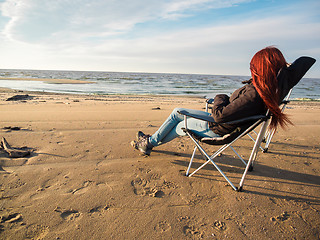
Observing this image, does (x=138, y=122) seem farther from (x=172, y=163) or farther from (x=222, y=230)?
→ (x=222, y=230)

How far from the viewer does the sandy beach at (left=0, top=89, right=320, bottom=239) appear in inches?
70.4

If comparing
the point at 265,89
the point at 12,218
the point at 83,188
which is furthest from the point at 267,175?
the point at 12,218

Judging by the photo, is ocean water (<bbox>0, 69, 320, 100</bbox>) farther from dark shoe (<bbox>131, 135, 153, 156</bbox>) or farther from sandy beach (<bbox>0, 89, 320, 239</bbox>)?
dark shoe (<bbox>131, 135, 153, 156</bbox>)

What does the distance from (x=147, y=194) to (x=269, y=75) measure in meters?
1.78

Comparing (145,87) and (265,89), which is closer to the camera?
(265,89)

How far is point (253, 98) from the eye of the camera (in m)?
2.06

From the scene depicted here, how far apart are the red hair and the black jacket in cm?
7

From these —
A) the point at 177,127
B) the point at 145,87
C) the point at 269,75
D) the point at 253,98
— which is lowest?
the point at 145,87

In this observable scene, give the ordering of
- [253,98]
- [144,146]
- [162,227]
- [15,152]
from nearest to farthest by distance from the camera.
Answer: [162,227] < [253,98] < [15,152] < [144,146]

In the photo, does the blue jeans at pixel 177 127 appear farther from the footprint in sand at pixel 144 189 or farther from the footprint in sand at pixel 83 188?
the footprint in sand at pixel 83 188

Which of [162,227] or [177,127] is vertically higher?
[177,127]

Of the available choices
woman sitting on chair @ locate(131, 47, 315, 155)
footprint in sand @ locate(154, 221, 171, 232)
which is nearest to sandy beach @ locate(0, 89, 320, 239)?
footprint in sand @ locate(154, 221, 171, 232)

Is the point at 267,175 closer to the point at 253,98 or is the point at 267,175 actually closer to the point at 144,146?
the point at 253,98

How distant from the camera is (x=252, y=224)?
1.87m
